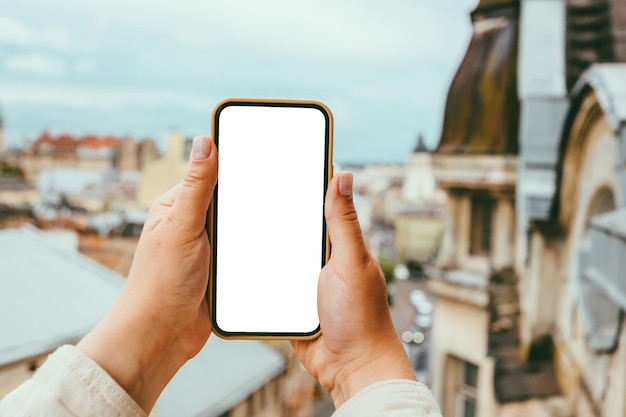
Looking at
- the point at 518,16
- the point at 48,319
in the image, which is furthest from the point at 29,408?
the point at 518,16

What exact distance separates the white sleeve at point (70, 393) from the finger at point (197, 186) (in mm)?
126

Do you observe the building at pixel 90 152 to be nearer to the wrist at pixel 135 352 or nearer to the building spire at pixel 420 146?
the building spire at pixel 420 146

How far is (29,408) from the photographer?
0.34 metres

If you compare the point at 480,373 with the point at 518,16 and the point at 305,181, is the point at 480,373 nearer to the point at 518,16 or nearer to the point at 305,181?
the point at 518,16

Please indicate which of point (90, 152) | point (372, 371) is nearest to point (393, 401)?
point (372, 371)

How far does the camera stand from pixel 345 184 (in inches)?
18.1

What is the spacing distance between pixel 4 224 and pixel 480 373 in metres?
1.58

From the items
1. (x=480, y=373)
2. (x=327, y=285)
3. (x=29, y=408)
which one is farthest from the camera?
(x=480, y=373)

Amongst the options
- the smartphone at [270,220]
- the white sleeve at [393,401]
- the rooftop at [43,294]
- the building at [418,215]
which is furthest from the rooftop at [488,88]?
the white sleeve at [393,401]

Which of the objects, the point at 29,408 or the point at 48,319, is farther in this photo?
the point at 48,319

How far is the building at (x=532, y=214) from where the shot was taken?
1.19m

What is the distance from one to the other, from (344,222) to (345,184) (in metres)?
0.03

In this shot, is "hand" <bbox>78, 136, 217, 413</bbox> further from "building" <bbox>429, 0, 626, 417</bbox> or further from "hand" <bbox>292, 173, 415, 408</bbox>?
"building" <bbox>429, 0, 626, 417</bbox>

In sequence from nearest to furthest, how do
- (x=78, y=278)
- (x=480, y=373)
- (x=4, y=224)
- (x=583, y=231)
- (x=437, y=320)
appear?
1. (x=583, y=231)
2. (x=78, y=278)
3. (x=480, y=373)
4. (x=437, y=320)
5. (x=4, y=224)
